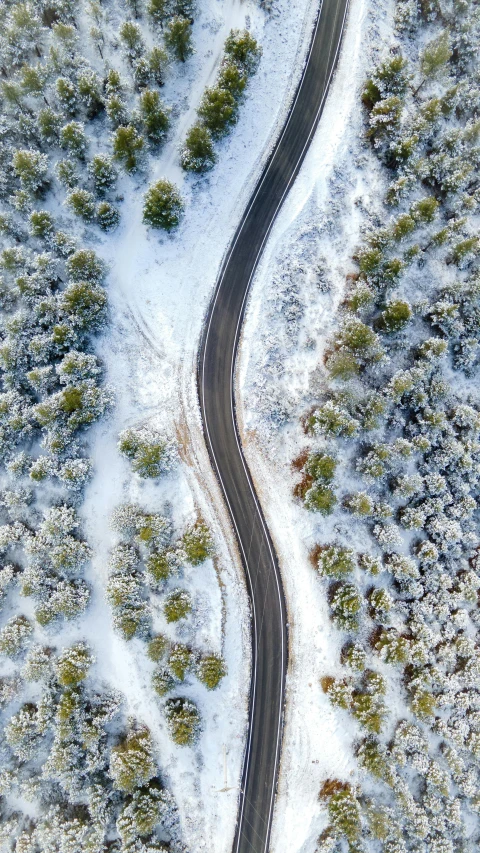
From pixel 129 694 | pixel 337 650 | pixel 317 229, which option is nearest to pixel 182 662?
pixel 129 694

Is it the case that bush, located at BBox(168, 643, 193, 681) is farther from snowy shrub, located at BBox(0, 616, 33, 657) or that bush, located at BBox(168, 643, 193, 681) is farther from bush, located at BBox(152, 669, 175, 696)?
snowy shrub, located at BBox(0, 616, 33, 657)

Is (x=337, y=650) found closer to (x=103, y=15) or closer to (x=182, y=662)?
(x=182, y=662)

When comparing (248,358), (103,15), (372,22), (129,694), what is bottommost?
(129,694)

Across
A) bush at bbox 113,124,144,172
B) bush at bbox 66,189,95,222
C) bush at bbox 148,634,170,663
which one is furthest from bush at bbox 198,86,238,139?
bush at bbox 148,634,170,663

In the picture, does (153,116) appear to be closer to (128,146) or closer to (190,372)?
(128,146)

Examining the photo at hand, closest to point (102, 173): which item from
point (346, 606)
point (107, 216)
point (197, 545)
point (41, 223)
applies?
point (107, 216)

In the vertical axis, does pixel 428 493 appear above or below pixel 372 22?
below
